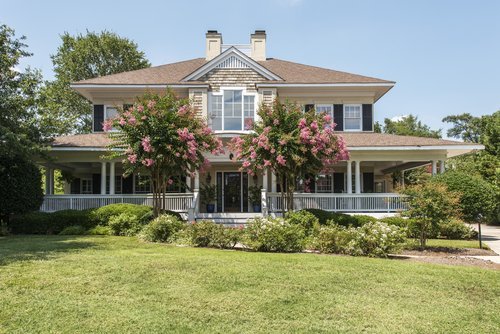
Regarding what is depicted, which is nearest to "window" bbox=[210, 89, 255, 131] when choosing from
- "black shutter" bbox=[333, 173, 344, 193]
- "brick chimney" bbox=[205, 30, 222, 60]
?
"brick chimney" bbox=[205, 30, 222, 60]

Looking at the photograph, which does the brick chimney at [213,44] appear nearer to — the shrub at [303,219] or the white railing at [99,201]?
the white railing at [99,201]

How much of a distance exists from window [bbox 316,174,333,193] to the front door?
13.0 feet

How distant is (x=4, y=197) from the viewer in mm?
15188

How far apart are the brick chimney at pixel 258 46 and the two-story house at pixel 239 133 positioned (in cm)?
219

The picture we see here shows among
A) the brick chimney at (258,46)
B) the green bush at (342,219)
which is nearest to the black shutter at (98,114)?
the brick chimney at (258,46)

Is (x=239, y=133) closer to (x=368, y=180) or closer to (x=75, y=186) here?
(x=368, y=180)

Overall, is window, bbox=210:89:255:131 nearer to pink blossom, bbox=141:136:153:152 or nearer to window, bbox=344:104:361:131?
window, bbox=344:104:361:131

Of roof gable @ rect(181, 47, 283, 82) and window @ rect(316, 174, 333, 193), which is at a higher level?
roof gable @ rect(181, 47, 283, 82)

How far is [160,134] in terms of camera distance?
1441 cm

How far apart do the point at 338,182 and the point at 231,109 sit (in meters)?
6.69

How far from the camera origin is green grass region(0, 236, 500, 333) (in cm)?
541

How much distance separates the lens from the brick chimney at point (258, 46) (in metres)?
24.3

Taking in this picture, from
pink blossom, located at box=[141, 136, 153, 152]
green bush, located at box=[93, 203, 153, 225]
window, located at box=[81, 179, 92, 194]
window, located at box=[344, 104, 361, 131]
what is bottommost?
green bush, located at box=[93, 203, 153, 225]

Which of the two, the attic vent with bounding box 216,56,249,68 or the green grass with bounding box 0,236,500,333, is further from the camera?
the attic vent with bounding box 216,56,249,68
